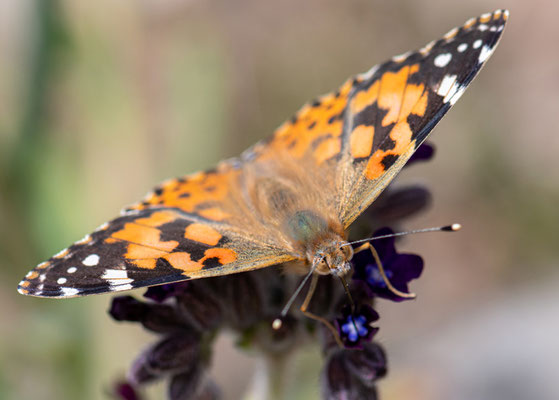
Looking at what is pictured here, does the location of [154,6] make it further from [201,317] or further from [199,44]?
[201,317]

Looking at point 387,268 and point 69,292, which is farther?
point 387,268

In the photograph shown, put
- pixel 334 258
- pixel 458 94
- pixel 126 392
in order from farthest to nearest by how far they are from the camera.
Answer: pixel 126 392 < pixel 458 94 < pixel 334 258

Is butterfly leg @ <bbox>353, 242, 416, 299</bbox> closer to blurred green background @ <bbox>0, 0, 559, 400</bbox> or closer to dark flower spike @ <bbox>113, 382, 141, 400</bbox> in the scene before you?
blurred green background @ <bbox>0, 0, 559, 400</bbox>

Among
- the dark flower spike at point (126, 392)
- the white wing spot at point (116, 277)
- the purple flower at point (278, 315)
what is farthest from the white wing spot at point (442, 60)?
the dark flower spike at point (126, 392)

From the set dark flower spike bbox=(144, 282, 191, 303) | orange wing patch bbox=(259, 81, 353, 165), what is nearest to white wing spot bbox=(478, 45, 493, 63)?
orange wing patch bbox=(259, 81, 353, 165)

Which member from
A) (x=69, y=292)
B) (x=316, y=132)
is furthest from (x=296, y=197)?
(x=69, y=292)

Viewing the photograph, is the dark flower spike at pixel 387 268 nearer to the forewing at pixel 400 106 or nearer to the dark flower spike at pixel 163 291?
the forewing at pixel 400 106

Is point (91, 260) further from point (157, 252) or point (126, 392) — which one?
point (126, 392)
